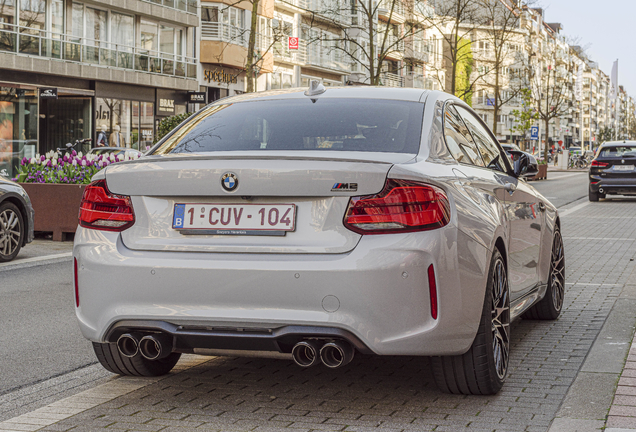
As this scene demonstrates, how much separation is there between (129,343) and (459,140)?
6.92ft

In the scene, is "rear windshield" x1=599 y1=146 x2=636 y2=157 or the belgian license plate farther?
"rear windshield" x1=599 y1=146 x2=636 y2=157

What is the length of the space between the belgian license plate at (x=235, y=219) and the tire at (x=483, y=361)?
110cm

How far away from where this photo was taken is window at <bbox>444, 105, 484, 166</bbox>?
16.3 feet

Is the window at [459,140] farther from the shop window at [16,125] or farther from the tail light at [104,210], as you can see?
the shop window at [16,125]

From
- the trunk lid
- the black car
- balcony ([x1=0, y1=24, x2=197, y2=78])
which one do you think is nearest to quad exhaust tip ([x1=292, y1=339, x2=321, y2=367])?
the trunk lid

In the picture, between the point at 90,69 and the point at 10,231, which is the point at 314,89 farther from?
the point at 90,69

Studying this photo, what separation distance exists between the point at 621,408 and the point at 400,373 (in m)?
1.37

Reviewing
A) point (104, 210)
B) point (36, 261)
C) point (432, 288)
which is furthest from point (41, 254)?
point (432, 288)

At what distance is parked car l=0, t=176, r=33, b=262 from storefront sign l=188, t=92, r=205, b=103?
1246 inches

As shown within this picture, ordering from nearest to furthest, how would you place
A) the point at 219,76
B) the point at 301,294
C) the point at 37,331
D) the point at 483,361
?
1. the point at 301,294
2. the point at 483,361
3. the point at 37,331
4. the point at 219,76

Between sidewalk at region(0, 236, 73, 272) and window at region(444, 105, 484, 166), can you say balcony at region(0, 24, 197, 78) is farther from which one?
window at region(444, 105, 484, 166)

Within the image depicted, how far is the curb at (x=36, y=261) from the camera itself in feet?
35.4

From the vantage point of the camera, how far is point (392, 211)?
13.2ft

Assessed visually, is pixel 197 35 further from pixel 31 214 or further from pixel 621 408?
pixel 621 408
